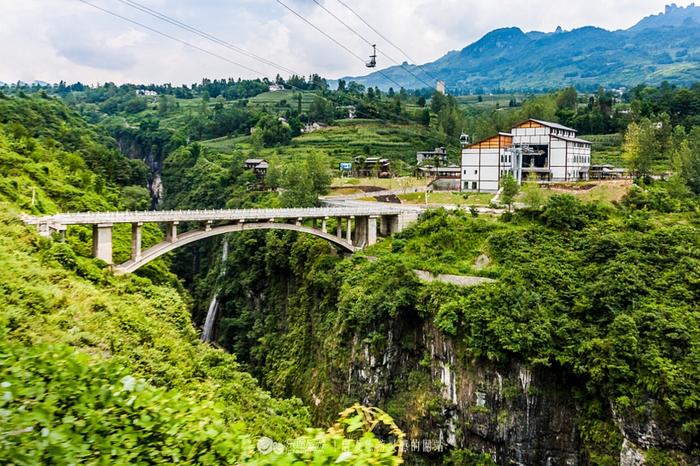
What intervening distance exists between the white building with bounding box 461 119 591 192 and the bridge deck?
12887mm

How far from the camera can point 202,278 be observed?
5784cm

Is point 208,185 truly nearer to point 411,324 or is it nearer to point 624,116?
point 411,324

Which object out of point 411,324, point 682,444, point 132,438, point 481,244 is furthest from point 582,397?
point 132,438

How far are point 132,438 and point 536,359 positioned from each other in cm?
1860

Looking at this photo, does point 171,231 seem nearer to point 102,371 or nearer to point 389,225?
point 389,225

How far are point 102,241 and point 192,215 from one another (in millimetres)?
4878

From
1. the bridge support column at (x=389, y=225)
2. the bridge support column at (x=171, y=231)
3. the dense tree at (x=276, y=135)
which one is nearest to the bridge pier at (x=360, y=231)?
the bridge support column at (x=389, y=225)

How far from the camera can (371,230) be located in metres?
36.2

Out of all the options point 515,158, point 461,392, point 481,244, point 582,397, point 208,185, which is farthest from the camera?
point 208,185

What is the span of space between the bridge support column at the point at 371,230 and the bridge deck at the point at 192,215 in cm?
50

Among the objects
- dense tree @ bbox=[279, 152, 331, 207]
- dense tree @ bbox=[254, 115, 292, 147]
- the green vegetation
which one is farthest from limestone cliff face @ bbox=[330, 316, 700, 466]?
dense tree @ bbox=[254, 115, 292, 147]

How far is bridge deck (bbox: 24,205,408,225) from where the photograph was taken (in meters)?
23.8

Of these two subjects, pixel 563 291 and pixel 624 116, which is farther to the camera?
pixel 624 116

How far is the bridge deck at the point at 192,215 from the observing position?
78.2ft
